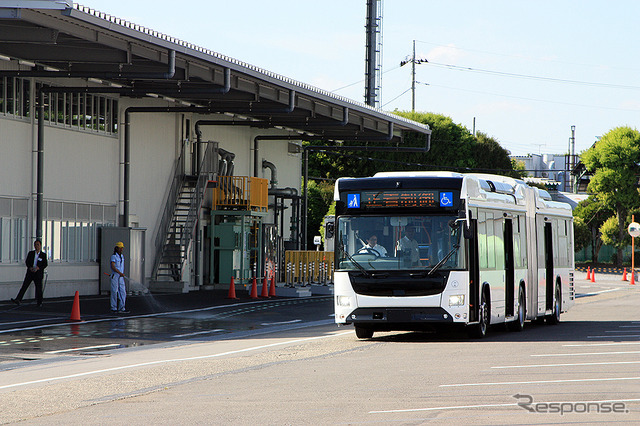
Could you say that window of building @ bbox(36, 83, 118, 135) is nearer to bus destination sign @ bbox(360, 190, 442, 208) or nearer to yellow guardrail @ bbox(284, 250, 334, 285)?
yellow guardrail @ bbox(284, 250, 334, 285)

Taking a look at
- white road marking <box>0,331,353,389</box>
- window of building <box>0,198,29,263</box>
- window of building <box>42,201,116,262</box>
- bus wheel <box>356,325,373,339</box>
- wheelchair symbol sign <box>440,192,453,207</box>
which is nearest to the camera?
white road marking <box>0,331,353,389</box>

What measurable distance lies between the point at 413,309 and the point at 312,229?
191ft

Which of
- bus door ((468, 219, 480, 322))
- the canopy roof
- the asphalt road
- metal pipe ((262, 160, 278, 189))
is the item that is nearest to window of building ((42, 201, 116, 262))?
the canopy roof

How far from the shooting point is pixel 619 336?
63.9 ft

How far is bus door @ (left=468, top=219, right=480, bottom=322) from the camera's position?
18203mm

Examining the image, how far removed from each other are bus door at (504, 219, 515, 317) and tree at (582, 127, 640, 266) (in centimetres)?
5573

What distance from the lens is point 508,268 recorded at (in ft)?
67.6

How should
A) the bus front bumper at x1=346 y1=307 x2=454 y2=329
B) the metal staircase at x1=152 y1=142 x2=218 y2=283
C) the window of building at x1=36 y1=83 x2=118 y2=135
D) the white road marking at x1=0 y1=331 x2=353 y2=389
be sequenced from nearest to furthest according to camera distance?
the white road marking at x1=0 y1=331 x2=353 y2=389, the bus front bumper at x1=346 y1=307 x2=454 y2=329, the window of building at x1=36 y1=83 x2=118 y2=135, the metal staircase at x1=152 y1=142 x2=218 y2=283

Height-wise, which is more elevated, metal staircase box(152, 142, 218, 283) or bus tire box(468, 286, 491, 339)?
metal staircase box(152, 142, 218, 283)

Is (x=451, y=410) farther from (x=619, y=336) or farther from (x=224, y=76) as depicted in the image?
(x=224, y=76)

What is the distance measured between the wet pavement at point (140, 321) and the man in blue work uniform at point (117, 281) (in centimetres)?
32

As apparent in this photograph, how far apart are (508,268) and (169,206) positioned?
2007 centimetres

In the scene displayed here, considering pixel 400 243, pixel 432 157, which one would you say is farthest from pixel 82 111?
pixel 432 157

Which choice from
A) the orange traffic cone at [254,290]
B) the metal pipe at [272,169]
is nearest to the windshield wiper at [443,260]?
the orange traffic cone at [254,290]
